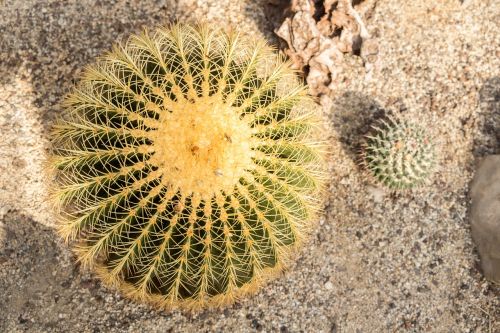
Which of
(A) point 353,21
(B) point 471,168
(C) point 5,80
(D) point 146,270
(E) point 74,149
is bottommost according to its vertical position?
(C) point 5,80

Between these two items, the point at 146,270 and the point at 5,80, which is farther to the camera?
the point at 5,80

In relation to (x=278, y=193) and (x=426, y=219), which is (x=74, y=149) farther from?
(x=426, y=219)

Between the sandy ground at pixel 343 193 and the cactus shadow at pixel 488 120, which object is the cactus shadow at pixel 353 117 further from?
the cactus shadow at pixel 488 120

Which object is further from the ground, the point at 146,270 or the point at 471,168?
the point at 471,168

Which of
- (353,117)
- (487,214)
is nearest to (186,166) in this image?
(353,117)

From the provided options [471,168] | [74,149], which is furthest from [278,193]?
[471,168]

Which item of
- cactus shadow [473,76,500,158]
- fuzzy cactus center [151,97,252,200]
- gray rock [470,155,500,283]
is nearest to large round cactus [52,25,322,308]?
fuzzy cactus center [151,97,252,200]

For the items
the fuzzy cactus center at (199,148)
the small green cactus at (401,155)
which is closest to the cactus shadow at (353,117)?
the small green cactus at (401,155)
